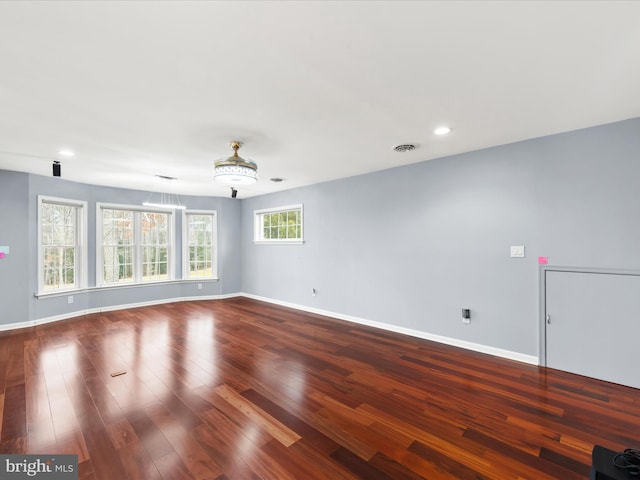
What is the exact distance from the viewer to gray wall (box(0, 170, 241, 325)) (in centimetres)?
458

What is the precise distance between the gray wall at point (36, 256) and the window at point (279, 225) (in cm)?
134

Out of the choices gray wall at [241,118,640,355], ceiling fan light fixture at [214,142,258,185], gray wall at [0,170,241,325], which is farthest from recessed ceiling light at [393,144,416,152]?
gray wall at [0,170,241,325]

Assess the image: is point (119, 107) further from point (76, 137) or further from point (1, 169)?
point (1, 169)

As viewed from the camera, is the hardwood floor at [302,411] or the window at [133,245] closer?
the hardwood floor at [302,411]

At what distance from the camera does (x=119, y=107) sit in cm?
245

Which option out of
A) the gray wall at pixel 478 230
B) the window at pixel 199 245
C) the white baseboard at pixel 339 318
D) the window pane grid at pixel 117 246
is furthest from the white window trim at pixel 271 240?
the window pane grid at pixel 117 246

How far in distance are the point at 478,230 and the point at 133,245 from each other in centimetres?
681

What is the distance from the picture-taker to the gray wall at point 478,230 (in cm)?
287

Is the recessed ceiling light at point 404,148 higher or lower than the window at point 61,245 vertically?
higher

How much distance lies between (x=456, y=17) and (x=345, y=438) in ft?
8.86

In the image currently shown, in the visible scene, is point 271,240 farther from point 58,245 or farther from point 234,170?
point 58,245

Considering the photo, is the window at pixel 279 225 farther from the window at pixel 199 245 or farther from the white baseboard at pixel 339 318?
the white baseboard at pixel 339 318

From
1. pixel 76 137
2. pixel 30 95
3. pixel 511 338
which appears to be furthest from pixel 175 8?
pixel 511 338

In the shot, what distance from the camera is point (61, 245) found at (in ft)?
17.3
